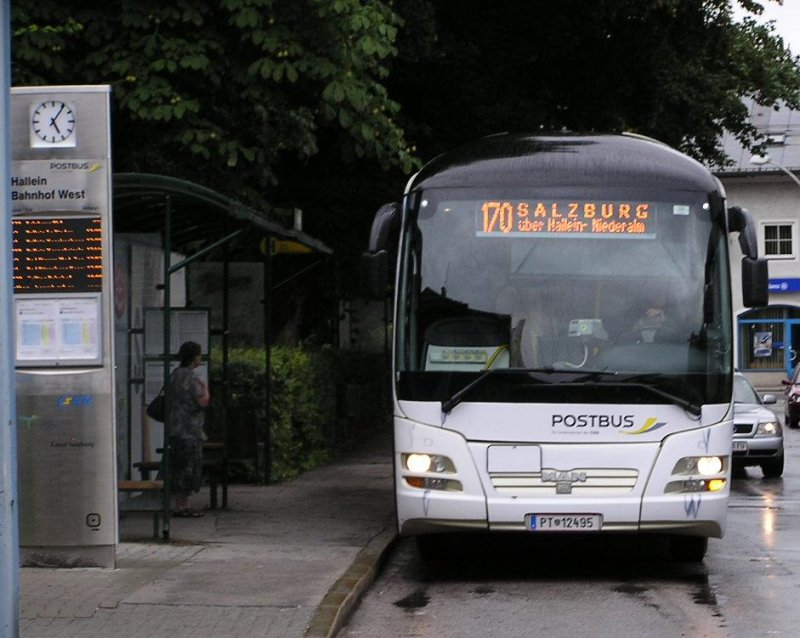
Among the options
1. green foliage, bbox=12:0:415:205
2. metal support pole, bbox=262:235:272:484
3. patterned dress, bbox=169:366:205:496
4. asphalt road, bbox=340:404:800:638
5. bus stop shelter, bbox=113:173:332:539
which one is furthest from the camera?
metal support pole, bbox=262:235:272:484

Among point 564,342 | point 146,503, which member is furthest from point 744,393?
point 564,342

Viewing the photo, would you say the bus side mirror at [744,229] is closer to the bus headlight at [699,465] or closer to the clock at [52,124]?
the bus headlight at [699,465]

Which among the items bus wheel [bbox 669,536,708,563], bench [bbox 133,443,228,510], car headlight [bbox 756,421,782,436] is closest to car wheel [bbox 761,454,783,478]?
car headlight [bbox 756,421,782,436]

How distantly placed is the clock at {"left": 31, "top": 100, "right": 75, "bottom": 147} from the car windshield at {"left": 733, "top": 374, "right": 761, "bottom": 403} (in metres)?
13.1

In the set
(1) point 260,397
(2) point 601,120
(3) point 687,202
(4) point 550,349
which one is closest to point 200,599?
(4) point 550,349

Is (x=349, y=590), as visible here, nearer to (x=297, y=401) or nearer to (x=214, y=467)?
(x=214, y=467)

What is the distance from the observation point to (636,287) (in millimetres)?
10953

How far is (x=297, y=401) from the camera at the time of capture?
18.9 m

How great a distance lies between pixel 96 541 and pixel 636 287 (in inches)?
166

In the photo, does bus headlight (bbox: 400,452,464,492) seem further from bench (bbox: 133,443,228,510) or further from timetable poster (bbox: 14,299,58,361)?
bench (bbox: 133,443,228,510)

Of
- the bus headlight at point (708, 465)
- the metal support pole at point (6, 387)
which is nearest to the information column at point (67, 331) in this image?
the metal support pole at point (6, 387)

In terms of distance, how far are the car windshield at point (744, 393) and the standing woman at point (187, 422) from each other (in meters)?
10.1

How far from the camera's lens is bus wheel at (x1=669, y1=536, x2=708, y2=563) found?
37.4ft

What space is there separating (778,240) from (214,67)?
149 ft
